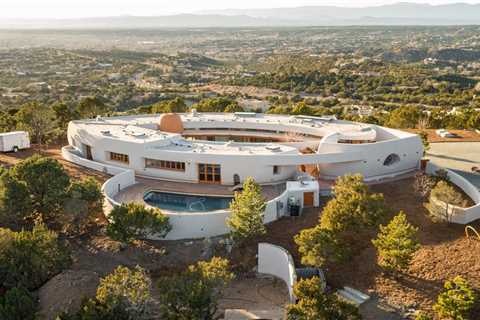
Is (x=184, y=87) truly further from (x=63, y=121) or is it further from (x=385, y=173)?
(x=385, y=173)

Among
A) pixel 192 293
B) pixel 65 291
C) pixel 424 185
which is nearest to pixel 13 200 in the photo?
pixel 65 291

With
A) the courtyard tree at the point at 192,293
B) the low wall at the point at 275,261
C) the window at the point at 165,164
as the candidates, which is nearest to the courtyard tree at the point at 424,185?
the low wall at the point at 275,261

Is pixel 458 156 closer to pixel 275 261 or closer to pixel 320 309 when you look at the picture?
pixel 275 261

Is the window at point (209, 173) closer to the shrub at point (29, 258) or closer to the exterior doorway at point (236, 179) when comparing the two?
the exterior doorway at point (236, 179)

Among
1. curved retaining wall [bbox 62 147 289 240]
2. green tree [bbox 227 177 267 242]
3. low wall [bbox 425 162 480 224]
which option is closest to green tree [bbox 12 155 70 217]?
curved retaining wall [bbox 62 147 289 240]

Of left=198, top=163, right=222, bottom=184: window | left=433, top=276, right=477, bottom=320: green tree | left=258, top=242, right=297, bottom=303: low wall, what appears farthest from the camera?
left=198, top=163, right=222, bottom=184: window

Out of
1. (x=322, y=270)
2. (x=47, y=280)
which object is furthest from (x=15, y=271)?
(x=322, y=270)

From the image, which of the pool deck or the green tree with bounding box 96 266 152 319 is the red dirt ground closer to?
→ the pool deck
